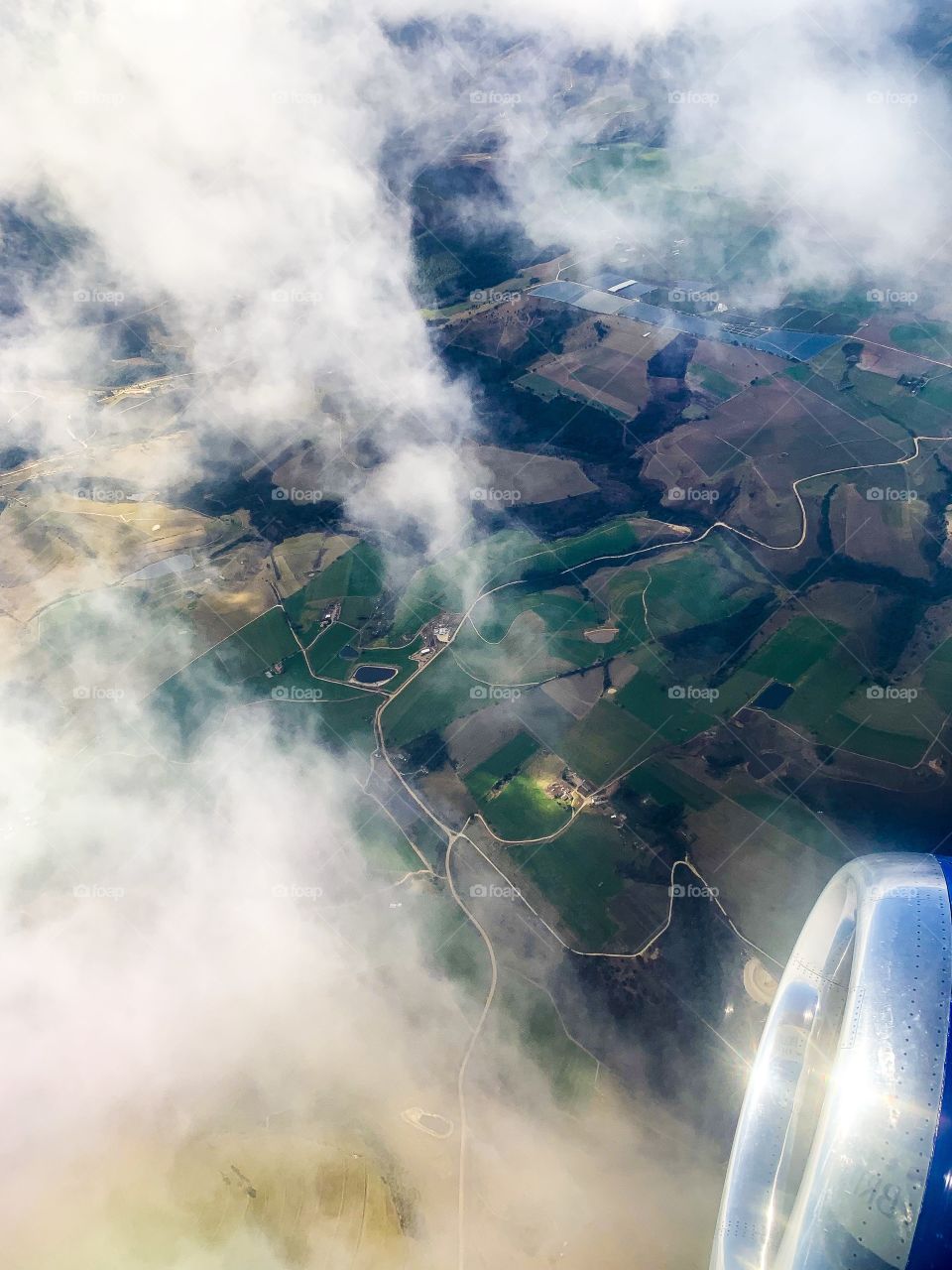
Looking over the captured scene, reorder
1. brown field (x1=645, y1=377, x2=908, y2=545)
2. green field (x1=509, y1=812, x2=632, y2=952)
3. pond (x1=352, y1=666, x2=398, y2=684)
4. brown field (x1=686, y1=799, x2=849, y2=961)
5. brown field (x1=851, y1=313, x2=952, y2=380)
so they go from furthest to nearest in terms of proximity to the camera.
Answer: brown field (x1=851, y1=313, x2=952, y2=380) → brown field (x1=645, y1=377, x2=908, y2=545) → pond (x1=352, y1=666, x2=398, y2=684) → green field (x1=509, y1=812, x2=632, y2=952) → brown field (x1=686, y1=799, x2=849, y2=961)

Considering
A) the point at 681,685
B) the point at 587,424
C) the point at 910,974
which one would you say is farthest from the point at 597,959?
the point at 587,424

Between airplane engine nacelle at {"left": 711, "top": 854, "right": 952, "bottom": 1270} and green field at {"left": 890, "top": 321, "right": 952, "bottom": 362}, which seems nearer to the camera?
airplane engine nacelle at {"left": 711, "top": 854, "right": 952, "bottom": 1270}

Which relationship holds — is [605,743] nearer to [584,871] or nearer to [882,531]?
[584,871]

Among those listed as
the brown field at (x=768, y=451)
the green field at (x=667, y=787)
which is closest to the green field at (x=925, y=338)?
the brown field at (x=768, y=451)

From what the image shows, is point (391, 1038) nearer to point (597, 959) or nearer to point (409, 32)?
point (597, 959)

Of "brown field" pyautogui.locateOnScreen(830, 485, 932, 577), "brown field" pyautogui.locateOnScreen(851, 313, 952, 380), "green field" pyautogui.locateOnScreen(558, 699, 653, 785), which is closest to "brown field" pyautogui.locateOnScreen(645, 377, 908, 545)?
"brown field" pyautogui.locateOnScreen(830, 485, 932, 577)

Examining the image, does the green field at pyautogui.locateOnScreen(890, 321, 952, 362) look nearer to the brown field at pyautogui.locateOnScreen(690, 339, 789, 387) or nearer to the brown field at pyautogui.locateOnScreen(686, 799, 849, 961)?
the brown field at pyautogui.locateOnScreen(690, 339, 789, 387)

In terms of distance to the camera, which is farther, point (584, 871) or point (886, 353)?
point (886, 353)

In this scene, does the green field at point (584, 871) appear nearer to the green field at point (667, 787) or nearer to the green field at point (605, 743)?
the green field at point (667, 787)

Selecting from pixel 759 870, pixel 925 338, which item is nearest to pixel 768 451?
pixel 925 338
